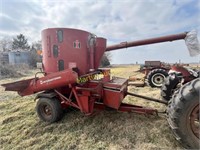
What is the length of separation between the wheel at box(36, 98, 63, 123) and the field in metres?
0.14

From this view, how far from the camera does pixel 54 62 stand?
4035 millimetres

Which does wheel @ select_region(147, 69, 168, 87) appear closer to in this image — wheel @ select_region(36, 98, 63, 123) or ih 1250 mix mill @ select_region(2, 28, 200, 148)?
ih 1250 mix mill @ select_region(2, 28, 200, 148)

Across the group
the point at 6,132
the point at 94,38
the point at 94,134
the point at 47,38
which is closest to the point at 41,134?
the point at 6,132

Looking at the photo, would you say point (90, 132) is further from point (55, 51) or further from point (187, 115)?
point (55, 51)

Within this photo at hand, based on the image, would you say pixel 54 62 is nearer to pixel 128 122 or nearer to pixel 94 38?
→ pixel 94 38

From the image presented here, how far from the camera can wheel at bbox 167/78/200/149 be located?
243 cm

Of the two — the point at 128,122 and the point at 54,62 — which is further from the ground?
the point at 54,62

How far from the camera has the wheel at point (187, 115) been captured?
7.98 ft

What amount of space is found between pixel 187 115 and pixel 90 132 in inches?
71.7

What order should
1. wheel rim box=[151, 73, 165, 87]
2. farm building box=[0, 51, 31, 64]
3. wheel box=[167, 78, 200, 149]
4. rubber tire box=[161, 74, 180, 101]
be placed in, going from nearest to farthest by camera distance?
wheel box=[167, 78, 200, 149] → rubber tire box=[161, 74, 180, 101] → wheel rim box=[151, 73, 165, 87] → farm building box=[0, 51, 31, 64]

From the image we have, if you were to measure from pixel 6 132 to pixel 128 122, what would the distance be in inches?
106

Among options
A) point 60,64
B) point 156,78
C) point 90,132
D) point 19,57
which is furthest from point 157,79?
point 19,57

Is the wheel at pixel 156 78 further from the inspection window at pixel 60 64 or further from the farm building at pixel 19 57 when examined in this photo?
the farm building at pixel 19 57

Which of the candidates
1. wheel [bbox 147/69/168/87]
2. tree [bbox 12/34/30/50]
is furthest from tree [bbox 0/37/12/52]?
wheel [bbox 147/69/168/87]
